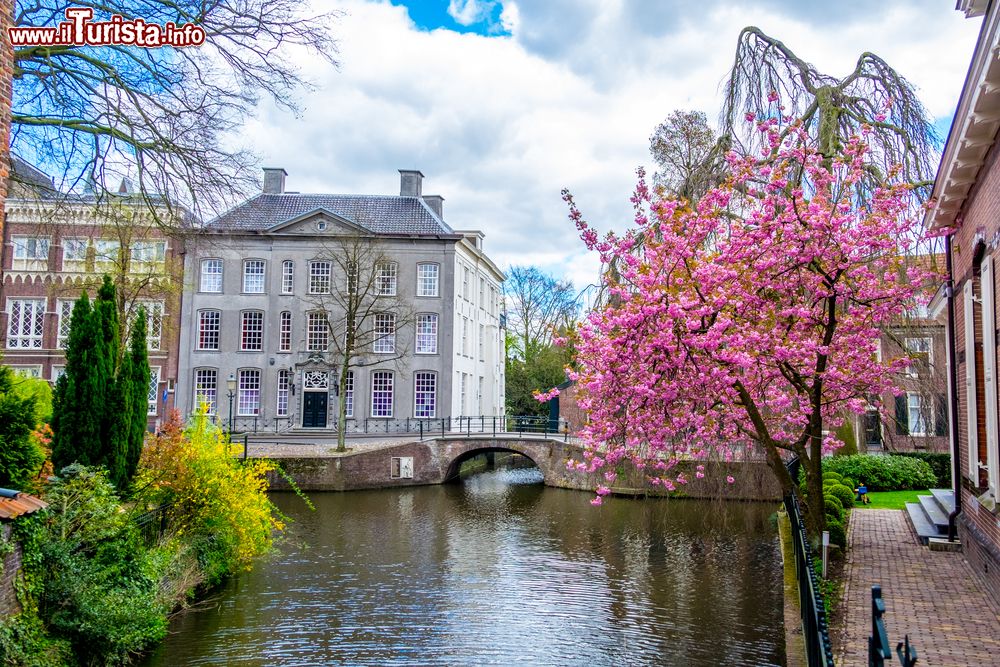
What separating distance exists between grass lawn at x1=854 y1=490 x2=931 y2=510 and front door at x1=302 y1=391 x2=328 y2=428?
22.5 meters

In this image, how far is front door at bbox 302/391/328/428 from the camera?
35.7m

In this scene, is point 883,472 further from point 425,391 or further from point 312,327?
point 312,327

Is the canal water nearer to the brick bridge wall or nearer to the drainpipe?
the drainpipe

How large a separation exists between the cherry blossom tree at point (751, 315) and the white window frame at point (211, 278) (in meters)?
28.9

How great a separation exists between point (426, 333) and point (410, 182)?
7.16 metres

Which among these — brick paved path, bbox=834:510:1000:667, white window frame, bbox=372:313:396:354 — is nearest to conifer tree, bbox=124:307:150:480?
brick paved path, bbox=834:510:1000:667

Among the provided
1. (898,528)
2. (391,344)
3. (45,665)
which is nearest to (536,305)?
(391,344)

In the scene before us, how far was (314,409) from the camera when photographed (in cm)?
3578

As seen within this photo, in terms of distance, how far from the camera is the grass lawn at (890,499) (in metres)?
17.7

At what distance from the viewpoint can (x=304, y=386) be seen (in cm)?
3578

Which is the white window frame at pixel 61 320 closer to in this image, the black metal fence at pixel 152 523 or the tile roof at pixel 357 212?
the tile roof at pixel 357 212

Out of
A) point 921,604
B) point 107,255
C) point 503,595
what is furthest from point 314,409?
point 921,604

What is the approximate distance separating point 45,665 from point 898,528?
12.8 meters

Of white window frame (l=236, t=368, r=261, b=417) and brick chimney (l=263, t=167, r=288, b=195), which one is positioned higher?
brick chimney (l=263, t=167, r=288, b=195)
